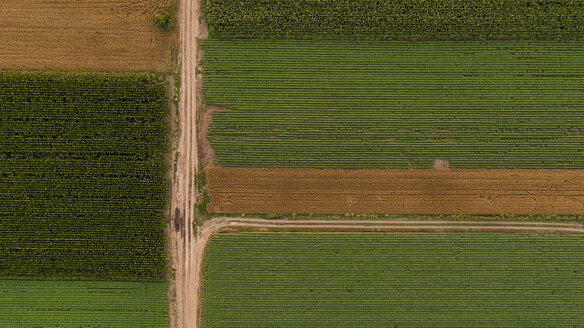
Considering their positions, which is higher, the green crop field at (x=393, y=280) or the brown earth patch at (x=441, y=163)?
the brown earth patch at (x=441, y=163)

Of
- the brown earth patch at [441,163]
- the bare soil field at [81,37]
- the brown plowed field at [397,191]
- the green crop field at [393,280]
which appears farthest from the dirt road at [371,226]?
the bare soil field at [81,37]

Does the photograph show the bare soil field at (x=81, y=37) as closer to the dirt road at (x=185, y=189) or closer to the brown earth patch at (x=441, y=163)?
the dirt road at (x=185, y=189)

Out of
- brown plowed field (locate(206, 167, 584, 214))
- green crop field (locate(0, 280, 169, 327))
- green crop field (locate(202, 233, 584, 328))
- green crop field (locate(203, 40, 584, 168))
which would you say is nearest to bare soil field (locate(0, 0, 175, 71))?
green crop field (locate(203, 40, 584, 168))

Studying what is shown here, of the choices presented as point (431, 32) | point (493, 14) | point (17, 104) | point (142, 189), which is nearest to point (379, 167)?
point (431, 32)

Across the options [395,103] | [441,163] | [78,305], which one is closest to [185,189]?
[78,305]

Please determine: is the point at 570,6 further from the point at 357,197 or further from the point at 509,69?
the point at 357,197

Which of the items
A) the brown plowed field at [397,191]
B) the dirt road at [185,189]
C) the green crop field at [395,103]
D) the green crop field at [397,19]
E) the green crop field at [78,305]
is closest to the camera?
the green crop field at [78,305]
